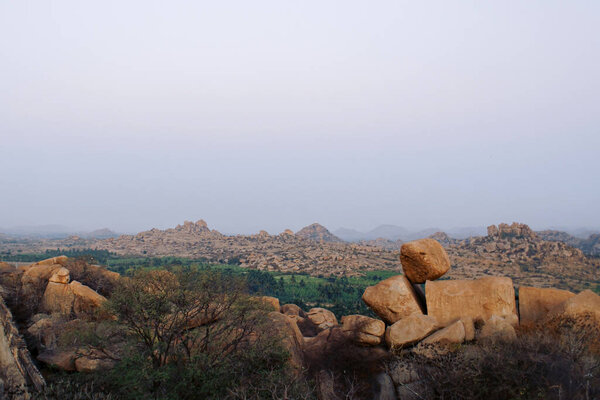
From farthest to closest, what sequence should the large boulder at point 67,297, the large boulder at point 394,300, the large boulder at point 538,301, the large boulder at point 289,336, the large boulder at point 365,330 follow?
the large boulder at point 67,297 → the large boulder at point 394,300 → the large boulder at point 365,330 → the large boulder at point 538,301 → the large boulder at point 289,336

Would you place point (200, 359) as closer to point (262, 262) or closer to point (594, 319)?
point (594, 319)

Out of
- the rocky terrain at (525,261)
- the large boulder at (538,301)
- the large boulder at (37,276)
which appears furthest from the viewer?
the rocky terrain at (525,261)

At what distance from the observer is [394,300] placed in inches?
648

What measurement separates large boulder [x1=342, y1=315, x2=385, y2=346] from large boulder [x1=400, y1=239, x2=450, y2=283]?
3.29m

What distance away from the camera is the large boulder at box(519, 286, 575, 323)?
15281 mm

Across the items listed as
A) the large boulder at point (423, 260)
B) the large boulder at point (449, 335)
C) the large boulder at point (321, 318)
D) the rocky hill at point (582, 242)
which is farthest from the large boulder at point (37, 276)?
the rocky hill at point (582, 242)

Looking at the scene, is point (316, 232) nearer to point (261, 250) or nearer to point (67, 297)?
point (261, 250)

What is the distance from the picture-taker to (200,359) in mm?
13070

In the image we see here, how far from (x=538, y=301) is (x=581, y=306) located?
7.66 ft

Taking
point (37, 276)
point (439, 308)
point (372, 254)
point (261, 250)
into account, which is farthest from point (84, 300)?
point (261, 250)

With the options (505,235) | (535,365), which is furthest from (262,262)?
(535,365)

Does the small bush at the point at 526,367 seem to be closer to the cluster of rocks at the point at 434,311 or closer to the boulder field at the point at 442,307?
the cluster of rocks at the point at 434,311

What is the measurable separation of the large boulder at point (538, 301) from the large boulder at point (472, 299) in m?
0.53

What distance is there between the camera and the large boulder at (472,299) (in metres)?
15.5
